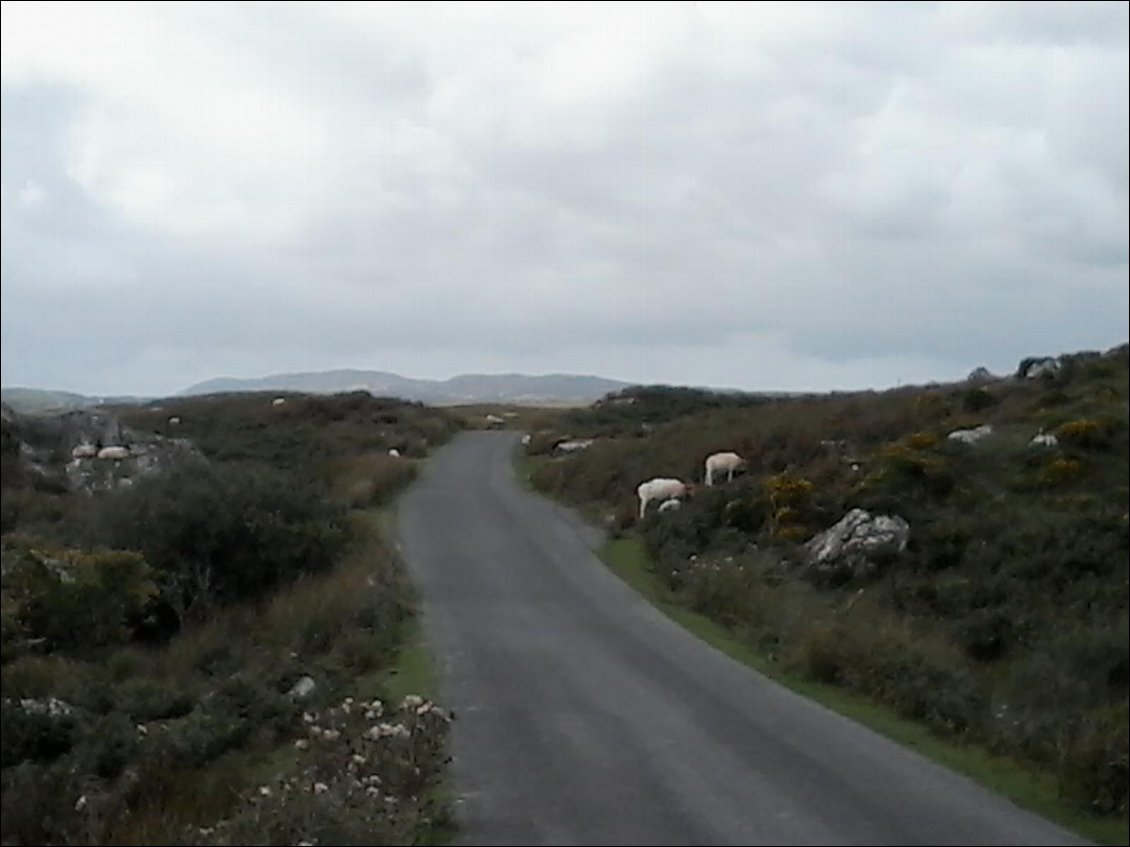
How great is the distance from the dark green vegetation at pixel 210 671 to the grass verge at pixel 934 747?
12.2ft

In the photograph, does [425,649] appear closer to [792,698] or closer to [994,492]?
[792,698]

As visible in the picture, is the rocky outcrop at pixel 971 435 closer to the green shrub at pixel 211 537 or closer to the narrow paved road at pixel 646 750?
the narrow paved road at pixel 646 750

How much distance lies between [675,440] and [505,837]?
87.1 ft

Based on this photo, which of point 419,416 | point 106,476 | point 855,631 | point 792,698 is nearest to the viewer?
point 792,698

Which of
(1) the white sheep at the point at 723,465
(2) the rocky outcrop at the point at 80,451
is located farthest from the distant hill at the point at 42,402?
(1) the white sheep at the point at 723,465

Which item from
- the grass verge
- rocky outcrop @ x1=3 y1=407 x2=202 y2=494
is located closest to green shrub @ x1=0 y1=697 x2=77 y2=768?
→ the grass verge

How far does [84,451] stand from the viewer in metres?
35.1

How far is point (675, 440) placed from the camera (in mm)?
34375

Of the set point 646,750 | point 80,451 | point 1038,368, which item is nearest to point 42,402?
point 80,451

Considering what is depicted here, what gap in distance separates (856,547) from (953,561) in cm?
139

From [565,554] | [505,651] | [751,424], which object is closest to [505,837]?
[505,651]

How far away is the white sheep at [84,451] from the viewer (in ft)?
114

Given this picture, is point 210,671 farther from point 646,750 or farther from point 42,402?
point 42,402

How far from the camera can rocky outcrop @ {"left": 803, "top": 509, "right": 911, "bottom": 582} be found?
1844cm
